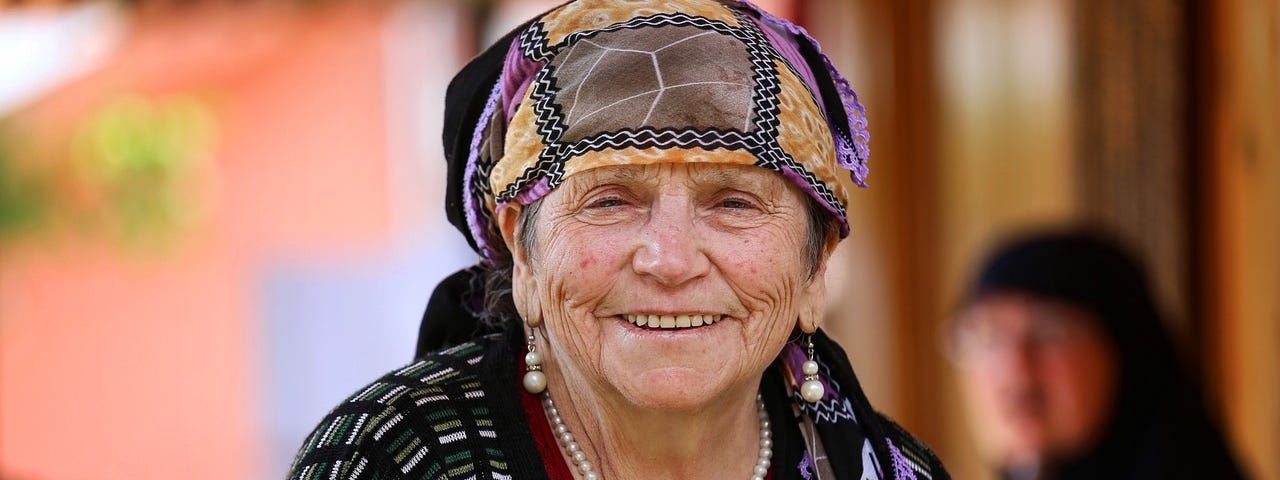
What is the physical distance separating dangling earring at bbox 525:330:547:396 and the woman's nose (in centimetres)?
30

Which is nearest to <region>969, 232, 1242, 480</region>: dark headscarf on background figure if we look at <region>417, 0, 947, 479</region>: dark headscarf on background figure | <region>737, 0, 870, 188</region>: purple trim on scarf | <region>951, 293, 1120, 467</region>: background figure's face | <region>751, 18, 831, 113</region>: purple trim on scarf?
<region>951, 293, 1120, 467</region>: background figure's face

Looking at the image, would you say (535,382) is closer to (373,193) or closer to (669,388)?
(669,388)

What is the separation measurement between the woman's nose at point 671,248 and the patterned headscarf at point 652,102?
89mm

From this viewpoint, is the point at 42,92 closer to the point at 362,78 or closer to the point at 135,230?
the point at 135,230

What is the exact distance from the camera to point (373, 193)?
14094 mm

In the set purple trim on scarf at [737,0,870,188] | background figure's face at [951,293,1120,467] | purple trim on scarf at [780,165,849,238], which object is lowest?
background figure's face at [951,293,1120,467]

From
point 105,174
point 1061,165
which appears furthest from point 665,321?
point 105,174

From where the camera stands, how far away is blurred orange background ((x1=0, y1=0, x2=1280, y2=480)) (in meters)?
5.42

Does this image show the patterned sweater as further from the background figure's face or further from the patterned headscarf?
the background figure's face

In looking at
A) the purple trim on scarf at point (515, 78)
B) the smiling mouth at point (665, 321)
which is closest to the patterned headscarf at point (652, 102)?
the purple trim on scarf at point (515, 78)

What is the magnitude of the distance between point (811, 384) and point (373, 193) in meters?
Answer: 11.8

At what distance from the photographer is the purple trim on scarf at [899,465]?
103 inches

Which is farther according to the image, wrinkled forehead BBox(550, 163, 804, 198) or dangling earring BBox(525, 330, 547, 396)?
dangling earring BBox(525, 330, 547, 396)

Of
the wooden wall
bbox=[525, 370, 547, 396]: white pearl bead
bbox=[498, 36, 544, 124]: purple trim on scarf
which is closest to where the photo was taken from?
bbox=[498, 36, 544, 124]: purple trim on scarf
